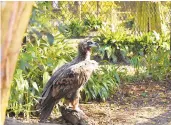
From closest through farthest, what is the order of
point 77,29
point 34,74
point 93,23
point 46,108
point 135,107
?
point 46,108
point 34,74
point 135,107
point 77,29
point 93,23

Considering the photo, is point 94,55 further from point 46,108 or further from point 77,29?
point 77,29

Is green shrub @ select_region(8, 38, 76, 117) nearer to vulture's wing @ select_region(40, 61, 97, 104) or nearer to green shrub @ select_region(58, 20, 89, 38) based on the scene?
vulture's wing @ select_region(40, 61, 97, 104)

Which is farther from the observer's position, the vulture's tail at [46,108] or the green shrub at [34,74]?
the green shrub at [34,74]

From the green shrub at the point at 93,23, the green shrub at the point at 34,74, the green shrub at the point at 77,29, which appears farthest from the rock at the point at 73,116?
the green shrub at the point at 93,23

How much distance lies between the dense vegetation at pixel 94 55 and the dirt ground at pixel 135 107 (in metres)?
0.21

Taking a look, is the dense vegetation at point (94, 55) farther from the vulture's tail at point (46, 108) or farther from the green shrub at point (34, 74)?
the vulture's tail at point (46, 108)

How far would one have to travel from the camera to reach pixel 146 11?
33.3 feet

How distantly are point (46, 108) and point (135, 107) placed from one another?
72.1 inches

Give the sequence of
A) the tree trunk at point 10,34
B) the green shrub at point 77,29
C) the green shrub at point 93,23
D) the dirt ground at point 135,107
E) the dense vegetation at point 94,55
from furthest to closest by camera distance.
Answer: the green shrub at point 93,23 < the green shrub at point 77,29 < the dirt ground at point 135,107 < the dense vegetation at point 94,55 < the tree trunk at point 10,34

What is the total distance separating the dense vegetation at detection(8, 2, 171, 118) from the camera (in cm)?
476

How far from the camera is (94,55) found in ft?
33.9

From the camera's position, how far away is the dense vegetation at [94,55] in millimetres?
4762

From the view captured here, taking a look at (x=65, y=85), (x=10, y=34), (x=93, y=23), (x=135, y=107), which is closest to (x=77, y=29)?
(x=93, y=23)

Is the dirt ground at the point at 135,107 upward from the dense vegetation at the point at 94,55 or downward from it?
downward
